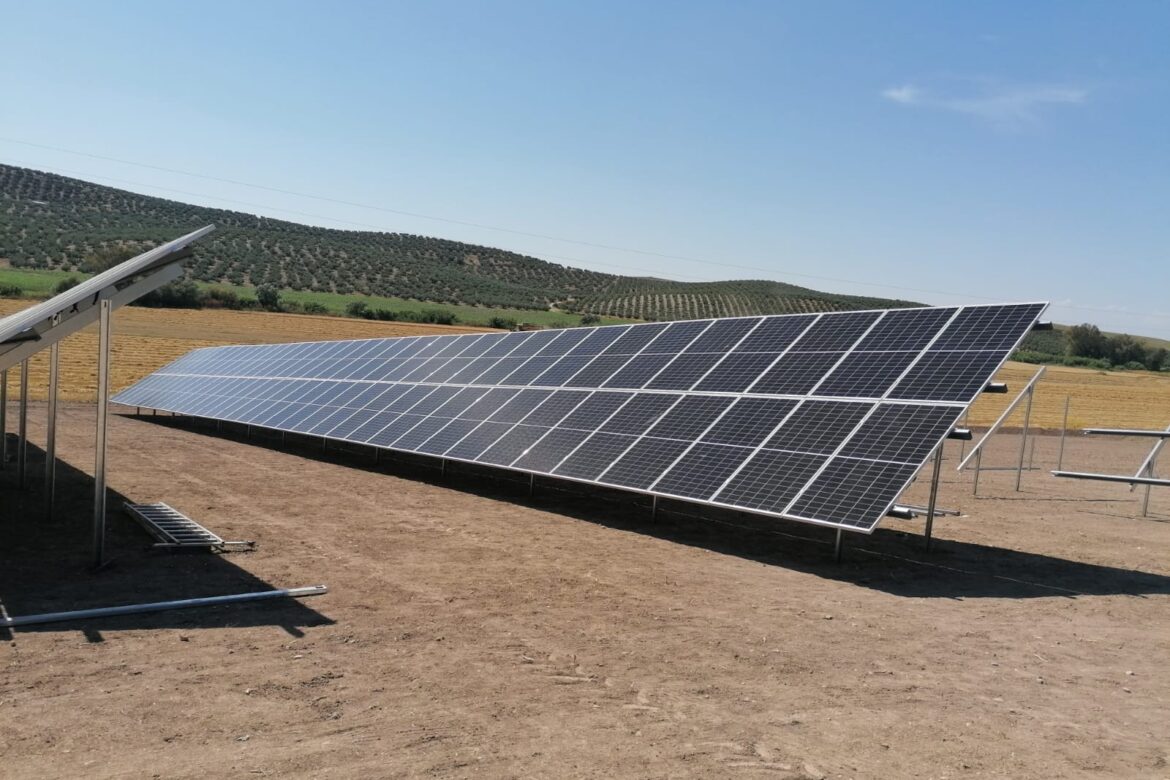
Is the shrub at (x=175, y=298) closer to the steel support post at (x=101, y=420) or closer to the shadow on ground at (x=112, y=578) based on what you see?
the shadow on ground at (x=112, y=578)

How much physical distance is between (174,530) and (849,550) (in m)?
9.96

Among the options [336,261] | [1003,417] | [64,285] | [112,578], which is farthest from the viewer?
[336,261]

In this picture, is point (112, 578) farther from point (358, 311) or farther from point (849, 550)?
point (358, 311)

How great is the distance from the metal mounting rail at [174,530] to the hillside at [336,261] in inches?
3108

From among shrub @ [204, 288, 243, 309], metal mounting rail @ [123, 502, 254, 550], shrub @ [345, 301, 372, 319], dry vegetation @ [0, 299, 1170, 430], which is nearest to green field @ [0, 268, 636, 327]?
shrub @ [345, 301, 372, 319]

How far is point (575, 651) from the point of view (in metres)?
8.80

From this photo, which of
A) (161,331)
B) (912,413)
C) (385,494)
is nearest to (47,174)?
(161,331)

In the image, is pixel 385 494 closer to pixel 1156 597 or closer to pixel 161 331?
pixel 1156 597

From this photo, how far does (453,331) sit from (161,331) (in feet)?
64.6

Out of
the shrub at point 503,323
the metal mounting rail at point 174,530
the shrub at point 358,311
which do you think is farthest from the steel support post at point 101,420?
Answer: the shrub at point 358,311

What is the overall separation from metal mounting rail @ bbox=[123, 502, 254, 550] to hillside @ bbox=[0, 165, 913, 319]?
78.9 m

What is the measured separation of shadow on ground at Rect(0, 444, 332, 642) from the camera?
9.29m

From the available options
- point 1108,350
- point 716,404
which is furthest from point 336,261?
point 716,404

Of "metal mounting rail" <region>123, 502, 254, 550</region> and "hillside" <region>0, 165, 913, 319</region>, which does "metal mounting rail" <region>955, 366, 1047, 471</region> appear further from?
"hillside" <region>0, 165, 913, 319</region>
